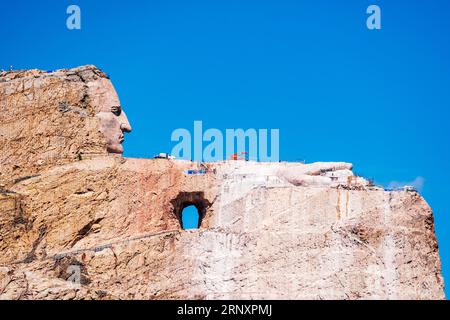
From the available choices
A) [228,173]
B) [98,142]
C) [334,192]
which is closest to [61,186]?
[98,142]

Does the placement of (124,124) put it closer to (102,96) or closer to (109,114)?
(109,114)

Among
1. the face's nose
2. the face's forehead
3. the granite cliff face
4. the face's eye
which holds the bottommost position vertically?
the granite cliff face

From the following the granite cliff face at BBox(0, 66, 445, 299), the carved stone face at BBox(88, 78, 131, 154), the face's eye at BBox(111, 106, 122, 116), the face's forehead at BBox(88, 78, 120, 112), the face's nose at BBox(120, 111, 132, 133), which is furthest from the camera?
the face's nose at BBox(120, 111, 132, 133)

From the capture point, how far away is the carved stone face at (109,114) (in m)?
69.2

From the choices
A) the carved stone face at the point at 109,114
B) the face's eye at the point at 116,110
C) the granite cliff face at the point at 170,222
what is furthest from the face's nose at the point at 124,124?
the granite cliff face at the point at 170,222

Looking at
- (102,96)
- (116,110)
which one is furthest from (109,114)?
(102,96)

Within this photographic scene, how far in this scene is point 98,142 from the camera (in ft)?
226

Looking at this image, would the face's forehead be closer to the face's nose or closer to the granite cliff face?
the granite cliff face

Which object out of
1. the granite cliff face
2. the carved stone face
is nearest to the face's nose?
the carved stone face

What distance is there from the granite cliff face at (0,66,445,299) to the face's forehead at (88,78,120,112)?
0.06m

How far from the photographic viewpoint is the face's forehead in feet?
229

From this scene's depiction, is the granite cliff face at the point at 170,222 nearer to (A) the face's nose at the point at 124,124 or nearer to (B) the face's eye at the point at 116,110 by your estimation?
(B) the face's eye at the point at 116,110

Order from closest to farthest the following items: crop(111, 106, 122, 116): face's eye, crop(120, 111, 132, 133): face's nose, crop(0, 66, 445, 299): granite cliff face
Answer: crop(0, 66, 445, 299): granite cliff face < crop(111, 106, 122, 116): face's eye < crop(120, 111, 132, 133): face's nose

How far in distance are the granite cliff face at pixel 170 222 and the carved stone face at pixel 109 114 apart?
7 cm
